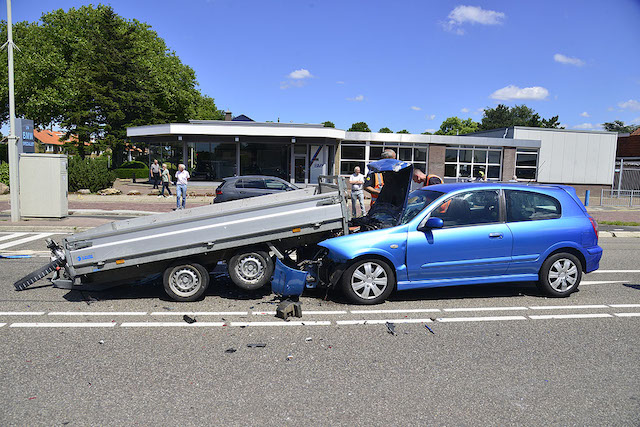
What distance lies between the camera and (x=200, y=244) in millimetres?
5730

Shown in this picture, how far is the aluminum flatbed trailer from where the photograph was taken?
18.6 ft

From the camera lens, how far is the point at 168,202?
21875 mm

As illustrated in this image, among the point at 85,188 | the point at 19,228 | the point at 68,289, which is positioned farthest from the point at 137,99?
the point at 68,289

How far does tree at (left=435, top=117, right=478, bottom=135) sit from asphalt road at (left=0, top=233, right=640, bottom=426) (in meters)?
105

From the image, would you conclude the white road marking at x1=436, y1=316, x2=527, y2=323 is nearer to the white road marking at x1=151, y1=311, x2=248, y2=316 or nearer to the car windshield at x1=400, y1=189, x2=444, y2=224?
the car windshield at x1=400, y1=189, x2=444, y2=224

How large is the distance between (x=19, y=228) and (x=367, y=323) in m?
11.6

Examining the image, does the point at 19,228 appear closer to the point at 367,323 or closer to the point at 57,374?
the point at 57,374

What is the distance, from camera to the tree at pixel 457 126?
106 meters

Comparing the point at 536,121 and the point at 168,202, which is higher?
the point at 536,121

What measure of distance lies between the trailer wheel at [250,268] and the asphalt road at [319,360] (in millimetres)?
314

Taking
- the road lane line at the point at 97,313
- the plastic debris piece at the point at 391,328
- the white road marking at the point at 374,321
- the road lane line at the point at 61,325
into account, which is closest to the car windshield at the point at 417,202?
the white road marking at the point at 374,321

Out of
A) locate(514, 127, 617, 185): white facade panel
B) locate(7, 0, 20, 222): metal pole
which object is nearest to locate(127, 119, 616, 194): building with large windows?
locate(514, 127, 617, 185): white facade panel

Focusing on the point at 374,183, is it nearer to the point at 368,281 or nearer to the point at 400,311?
the point at 368,281

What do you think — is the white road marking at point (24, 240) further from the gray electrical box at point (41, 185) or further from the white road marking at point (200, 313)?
the white road marking at point (200, 313)
